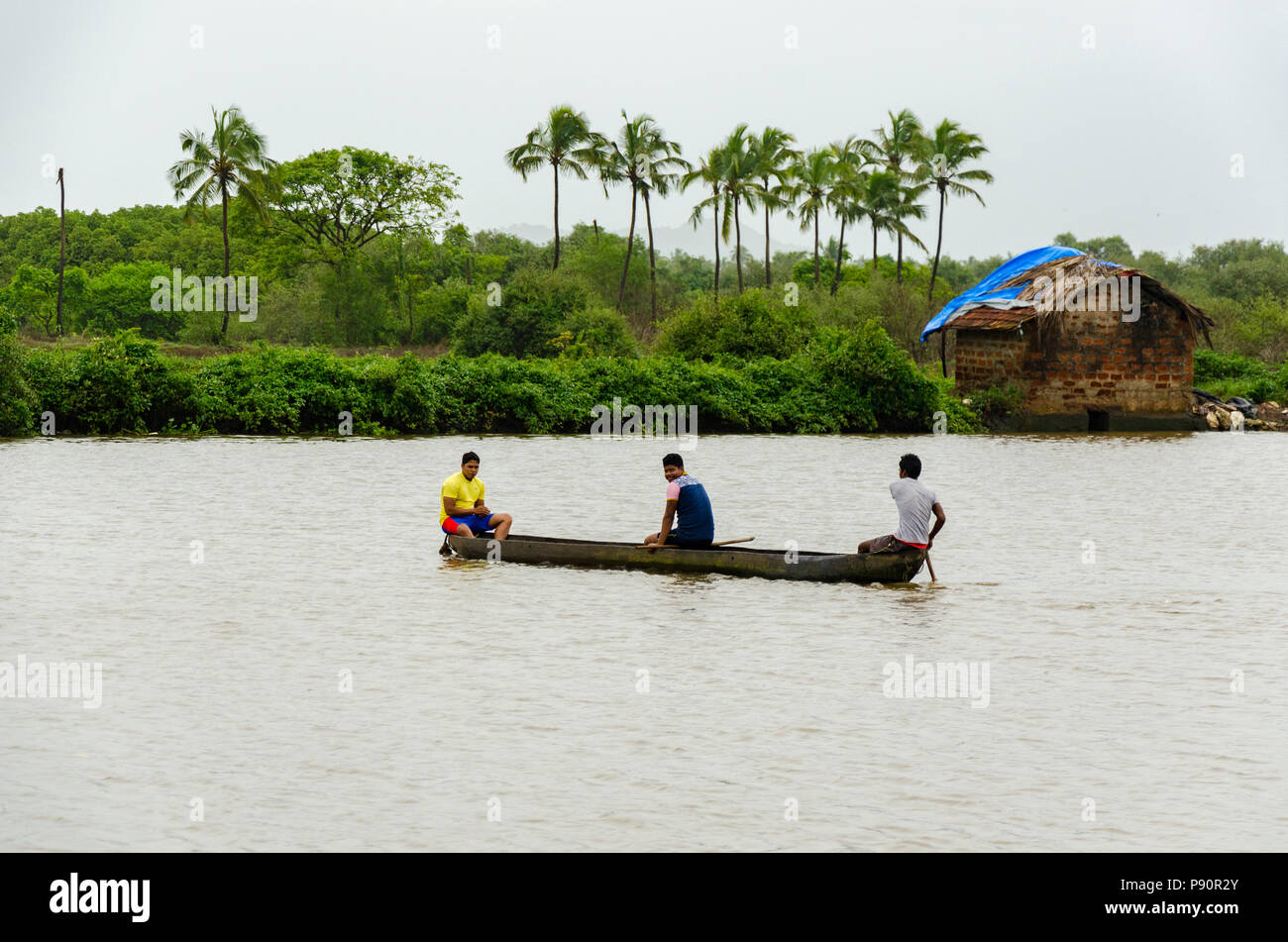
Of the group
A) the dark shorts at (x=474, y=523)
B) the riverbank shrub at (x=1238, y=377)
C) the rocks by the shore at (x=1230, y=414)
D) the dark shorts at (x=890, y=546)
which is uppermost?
the riverbank shrub at (x=1238, y=377)

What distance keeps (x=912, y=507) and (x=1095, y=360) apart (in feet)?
97.2

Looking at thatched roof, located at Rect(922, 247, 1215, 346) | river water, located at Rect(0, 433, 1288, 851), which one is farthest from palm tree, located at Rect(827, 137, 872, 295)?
river water, located at Rect(0, 433, 1288, 851)

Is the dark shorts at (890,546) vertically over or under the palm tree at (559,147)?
under

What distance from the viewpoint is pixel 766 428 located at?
140 feet

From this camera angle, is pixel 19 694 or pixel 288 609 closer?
pixel 19 694

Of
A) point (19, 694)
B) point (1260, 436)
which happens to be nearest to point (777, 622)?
point (19, 694)

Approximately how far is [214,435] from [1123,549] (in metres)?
25.2

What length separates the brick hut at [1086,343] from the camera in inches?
1617

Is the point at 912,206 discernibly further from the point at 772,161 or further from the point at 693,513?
the point at 693,513

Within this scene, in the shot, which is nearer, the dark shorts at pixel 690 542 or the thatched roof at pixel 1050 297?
the dark shorts at pixel 690 542

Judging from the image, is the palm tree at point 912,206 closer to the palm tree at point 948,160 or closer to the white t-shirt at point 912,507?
the palm tree at point 948,160

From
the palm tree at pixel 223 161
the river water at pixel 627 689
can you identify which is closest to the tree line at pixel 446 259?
the palm tree at pixel 223 161

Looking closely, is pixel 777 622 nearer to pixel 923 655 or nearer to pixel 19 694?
pixel 923 655

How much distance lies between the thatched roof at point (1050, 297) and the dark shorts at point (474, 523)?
27087mm
